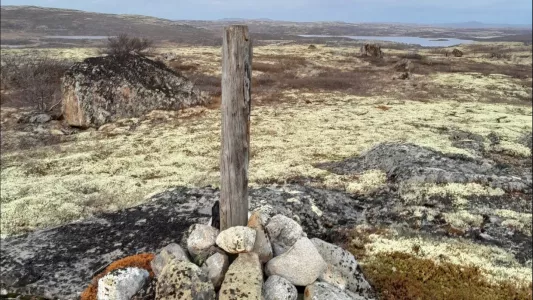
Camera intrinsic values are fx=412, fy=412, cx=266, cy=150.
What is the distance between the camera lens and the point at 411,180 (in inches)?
852

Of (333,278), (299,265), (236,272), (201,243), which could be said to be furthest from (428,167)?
(236,272)

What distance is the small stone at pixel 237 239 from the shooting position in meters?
10.4

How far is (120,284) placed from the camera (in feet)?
34.2

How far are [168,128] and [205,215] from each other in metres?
20.3

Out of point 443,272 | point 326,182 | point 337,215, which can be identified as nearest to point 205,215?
point 337,215

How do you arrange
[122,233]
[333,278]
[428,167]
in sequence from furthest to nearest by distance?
[428,167] < [122,233] < [333,278]

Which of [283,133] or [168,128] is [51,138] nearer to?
[168,128]

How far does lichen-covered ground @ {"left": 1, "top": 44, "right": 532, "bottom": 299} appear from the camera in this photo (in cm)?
Answer: 1633

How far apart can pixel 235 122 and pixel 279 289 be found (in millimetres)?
4303

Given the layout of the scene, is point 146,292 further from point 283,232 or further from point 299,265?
point 283,232

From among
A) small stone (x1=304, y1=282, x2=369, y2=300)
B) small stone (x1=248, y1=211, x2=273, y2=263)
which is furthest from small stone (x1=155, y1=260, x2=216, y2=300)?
small stone (x1=304, y1=282, x2=369, y2=300)

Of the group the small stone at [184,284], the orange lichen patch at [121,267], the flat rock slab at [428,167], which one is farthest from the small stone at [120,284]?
the flat rock slab at [428,167]

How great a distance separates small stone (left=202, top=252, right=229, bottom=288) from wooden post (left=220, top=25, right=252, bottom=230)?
115 cm

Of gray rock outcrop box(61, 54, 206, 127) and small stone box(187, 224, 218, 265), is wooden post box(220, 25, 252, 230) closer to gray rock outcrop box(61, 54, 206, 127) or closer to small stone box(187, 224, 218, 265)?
small stone box(187, 224, 218, 265)
